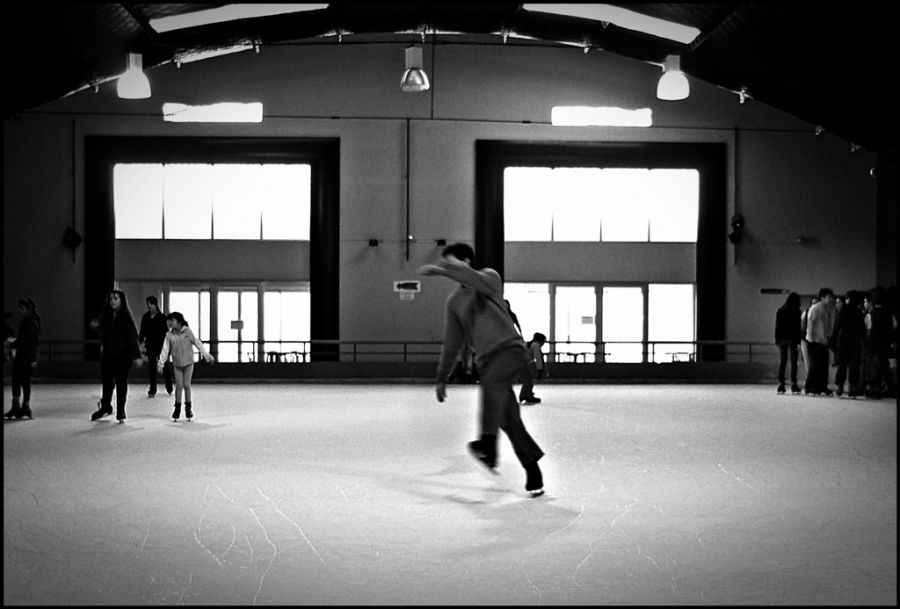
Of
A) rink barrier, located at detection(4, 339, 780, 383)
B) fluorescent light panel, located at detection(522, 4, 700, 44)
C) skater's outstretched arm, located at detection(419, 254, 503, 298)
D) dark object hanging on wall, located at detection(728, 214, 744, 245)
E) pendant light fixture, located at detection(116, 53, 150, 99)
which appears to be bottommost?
rink barrier, located at detection(4, 339, 780, 383)

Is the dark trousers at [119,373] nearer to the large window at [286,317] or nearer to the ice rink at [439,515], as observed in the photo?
the ice rink at [439,515]

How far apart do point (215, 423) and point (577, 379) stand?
11.7 metres

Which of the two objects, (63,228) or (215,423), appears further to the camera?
(63,228)

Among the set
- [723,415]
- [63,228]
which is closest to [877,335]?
[723,415]

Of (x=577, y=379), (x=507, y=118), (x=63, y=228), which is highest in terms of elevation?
(x=507, y=118)

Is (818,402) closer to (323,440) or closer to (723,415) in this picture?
(723,415)

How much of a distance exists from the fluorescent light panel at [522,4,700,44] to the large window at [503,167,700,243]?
6545mm

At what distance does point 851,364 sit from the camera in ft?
54.9

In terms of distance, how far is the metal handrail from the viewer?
23.5 metres

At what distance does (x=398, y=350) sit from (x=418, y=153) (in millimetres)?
4599

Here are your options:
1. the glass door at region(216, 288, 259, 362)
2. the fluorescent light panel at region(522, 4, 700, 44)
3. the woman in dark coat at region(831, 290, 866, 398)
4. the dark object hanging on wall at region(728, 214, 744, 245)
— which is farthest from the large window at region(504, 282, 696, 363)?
the woman in dark coat at region(831, 290, 866, 398)

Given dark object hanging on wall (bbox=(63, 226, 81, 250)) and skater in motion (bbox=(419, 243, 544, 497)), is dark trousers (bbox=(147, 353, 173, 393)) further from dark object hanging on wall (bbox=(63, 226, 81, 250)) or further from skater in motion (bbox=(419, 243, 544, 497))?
skater in motion (bbox=(419, 243, 544, 497))

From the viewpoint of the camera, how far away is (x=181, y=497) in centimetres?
685

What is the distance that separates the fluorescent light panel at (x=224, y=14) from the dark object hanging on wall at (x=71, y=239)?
24.9 feet
